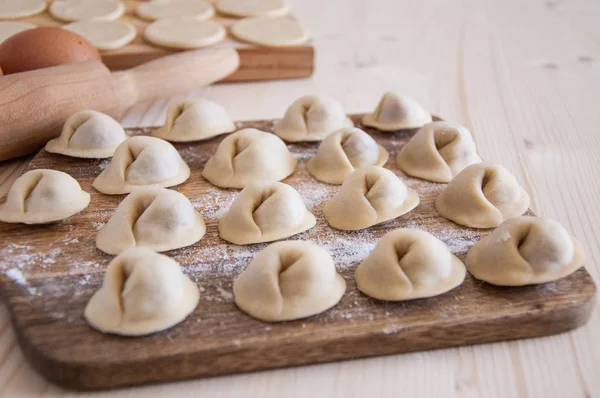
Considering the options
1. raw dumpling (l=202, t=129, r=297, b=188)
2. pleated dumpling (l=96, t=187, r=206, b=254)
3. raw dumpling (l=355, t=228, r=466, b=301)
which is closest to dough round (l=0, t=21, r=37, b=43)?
raw dumpling (l=202, t=129, r=297, b=188)

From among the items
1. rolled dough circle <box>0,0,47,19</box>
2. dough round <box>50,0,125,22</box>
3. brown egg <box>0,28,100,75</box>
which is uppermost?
brown egg <box>0,28,100,75</box>

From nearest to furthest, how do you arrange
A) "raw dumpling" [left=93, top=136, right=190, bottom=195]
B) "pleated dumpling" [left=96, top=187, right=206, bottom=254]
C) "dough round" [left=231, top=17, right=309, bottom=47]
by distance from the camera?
"pleated dumpling" [left=96, top=187, right=206, bottom=254], "raw dumpling" [left=93, top=136, right=190, bottom=195], "dough round" [left=231, top=17, right=309, bottom=47]

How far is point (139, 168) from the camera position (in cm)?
185

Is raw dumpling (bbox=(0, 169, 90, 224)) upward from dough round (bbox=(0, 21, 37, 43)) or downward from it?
downward

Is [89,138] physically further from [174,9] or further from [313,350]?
[174,9]

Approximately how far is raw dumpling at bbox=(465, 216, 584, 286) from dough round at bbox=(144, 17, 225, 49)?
5.35 feet

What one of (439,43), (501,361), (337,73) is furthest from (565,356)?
(439,43)

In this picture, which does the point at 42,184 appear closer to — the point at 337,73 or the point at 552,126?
the point at 337,73

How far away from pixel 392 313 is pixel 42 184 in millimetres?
943

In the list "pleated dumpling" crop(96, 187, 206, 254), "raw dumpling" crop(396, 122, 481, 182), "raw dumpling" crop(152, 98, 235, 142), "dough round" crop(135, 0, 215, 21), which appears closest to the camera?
"pleated dumpling" crop(96, 187, 206, 254)

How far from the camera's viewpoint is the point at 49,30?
224 cm

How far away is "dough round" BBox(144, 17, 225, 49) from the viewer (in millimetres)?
2682

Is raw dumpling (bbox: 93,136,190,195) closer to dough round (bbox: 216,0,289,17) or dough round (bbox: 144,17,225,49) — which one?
dough round (bbox: 144,17,225,49)

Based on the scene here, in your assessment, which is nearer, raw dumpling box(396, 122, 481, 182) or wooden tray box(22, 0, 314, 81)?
raw dumpling box(396, 122, 481, 182)
